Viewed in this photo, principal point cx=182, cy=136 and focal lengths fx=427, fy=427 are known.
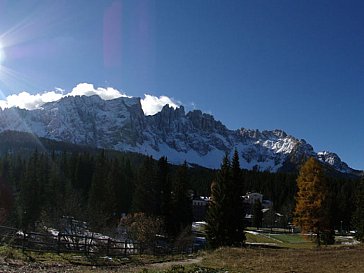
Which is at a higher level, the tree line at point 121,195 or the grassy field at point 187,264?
the tree line at point 121,195

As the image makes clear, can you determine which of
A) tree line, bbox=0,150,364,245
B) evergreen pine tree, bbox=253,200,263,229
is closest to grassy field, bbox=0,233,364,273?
tree line, bbox=0,150,364,245

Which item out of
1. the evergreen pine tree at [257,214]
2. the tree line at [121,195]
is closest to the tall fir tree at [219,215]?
the tree line at [121,195]

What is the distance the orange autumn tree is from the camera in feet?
153

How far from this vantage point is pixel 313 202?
46.5 metres

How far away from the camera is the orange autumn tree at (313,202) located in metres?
46.5

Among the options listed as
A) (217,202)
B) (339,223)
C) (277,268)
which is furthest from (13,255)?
(339,223)

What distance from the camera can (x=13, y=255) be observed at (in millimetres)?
25312

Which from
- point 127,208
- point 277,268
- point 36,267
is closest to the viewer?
Answer: point 36,267

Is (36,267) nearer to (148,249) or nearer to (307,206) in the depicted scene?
(148,249)

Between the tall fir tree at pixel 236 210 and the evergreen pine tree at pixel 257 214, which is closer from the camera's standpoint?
the tall fir tree at pixel 236 210

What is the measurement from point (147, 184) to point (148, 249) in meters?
29.9

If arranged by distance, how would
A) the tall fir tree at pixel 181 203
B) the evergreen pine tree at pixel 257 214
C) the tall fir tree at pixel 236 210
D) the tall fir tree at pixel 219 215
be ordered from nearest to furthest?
the tall fir tree at pixel 219 215 → the tall fir tree at pixel 236 210 → the tall fir tree at pixel 181 203 → the evergreen pine tree at pixel 257 214

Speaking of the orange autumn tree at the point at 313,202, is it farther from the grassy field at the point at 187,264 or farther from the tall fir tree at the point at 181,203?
the tall fir tree at the point at 181,203

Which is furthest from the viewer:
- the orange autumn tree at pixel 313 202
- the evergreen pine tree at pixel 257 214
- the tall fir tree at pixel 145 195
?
the evergreen pine tree at pixel 257 214
